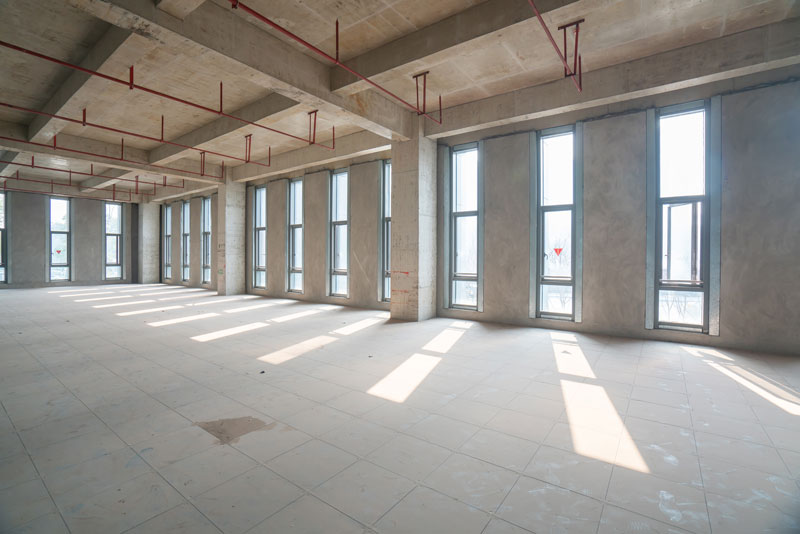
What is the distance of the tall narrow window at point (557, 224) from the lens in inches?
289

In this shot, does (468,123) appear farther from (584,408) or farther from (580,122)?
(584,408)

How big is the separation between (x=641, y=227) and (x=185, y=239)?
1800 centimetres

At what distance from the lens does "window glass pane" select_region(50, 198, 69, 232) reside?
1641 cm

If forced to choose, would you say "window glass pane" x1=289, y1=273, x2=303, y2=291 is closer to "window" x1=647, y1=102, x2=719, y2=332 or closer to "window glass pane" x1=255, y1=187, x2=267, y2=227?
"window glass pane" x1=255, y1=187, x2=267, y2=227

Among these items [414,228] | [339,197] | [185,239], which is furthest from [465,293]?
[185,239]

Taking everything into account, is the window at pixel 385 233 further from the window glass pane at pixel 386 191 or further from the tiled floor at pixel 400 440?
the tiled floor at pixel 400 440

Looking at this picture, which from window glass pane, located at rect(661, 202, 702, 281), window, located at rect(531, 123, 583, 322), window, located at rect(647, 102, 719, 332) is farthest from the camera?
window, located at rect(531, 123, 583, 322)

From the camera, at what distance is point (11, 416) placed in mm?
3410

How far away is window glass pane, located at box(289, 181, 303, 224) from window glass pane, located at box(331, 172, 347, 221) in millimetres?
1541

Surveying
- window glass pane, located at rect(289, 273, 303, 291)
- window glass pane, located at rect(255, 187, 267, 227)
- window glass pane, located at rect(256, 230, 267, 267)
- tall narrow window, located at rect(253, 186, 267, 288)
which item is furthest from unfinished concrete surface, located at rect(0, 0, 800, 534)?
window glass pane, located at rect(256, 230, 267, 267)

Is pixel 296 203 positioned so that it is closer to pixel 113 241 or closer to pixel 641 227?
pixel 641 227

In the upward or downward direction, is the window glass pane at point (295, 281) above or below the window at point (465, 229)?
below

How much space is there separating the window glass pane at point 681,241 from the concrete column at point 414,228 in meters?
4.50

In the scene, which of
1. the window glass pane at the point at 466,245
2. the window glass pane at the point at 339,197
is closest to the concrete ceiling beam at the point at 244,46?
the window glass pane at the point at 466,245
